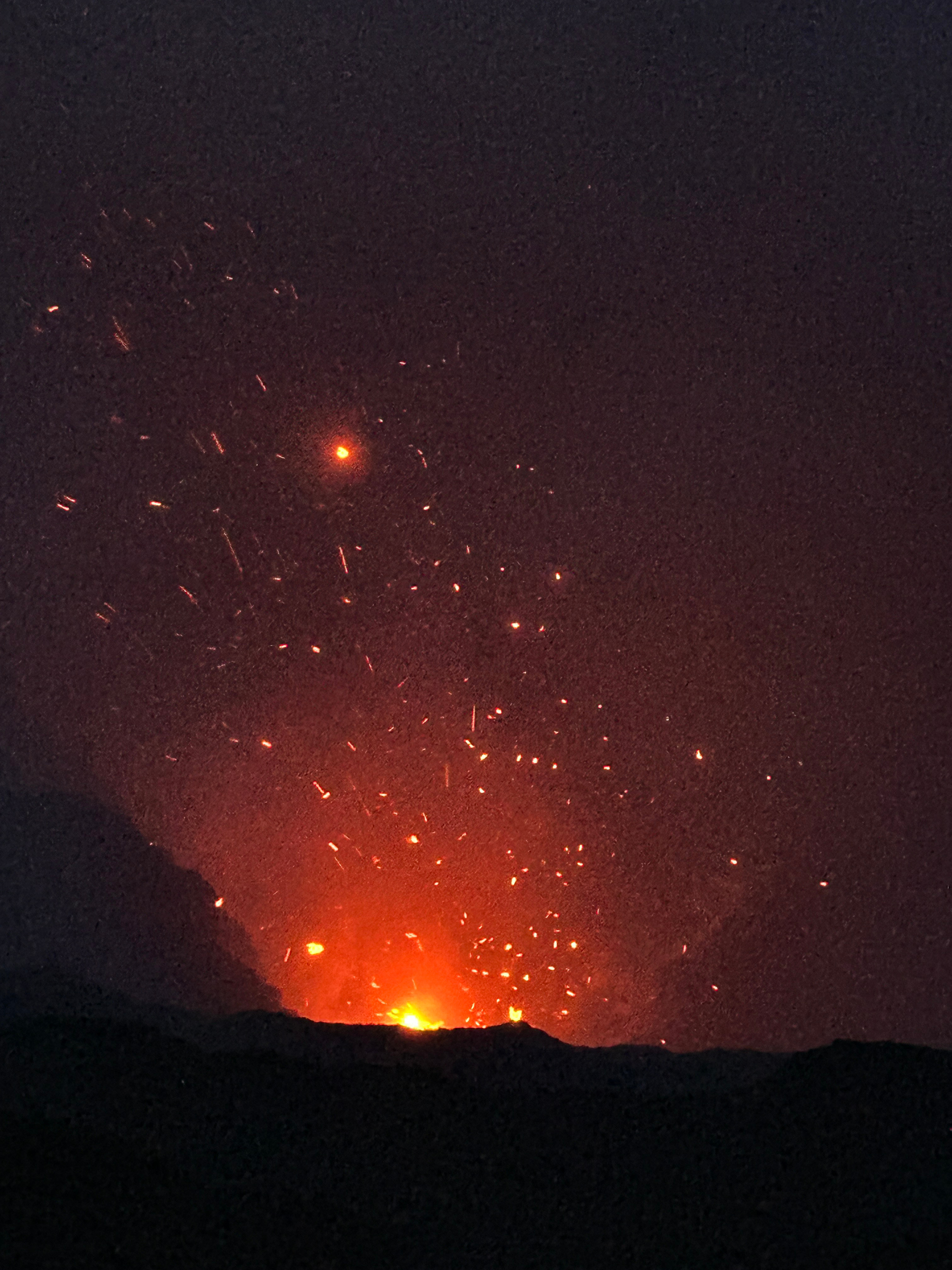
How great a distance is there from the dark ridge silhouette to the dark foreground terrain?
0.07m

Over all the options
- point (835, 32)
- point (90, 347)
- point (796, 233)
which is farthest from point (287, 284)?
point (835, 32)

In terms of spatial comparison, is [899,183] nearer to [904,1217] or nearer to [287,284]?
[287,284]

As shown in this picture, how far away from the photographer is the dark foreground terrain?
232 centimetres

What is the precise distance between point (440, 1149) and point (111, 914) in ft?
3.39

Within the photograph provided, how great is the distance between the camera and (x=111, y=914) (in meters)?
2.51

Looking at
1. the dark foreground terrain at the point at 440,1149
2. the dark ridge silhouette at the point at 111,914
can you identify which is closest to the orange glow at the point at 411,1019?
the dark foreground terrain at the point at 440,1149

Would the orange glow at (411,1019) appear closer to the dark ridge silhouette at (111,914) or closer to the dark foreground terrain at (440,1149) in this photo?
the dark foreground terrain at (440,1149)

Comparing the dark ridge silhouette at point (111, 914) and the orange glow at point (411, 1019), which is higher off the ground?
the dark ridge silhouette at point (111, 914)

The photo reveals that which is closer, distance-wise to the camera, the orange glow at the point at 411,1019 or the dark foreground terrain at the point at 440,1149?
the dark foreground terrain at the point at 440,1149

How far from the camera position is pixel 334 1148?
2383 millimetres

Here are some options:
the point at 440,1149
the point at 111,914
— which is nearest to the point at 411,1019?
the point at 440,1149

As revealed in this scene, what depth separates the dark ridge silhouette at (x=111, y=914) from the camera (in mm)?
2486

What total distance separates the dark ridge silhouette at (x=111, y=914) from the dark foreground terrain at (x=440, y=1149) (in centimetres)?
7

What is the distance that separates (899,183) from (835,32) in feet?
1.50
